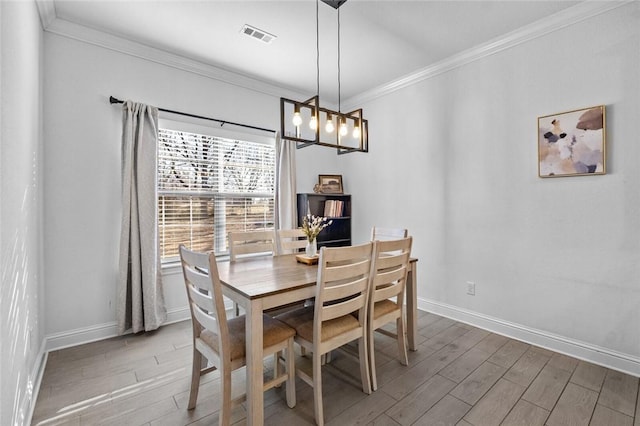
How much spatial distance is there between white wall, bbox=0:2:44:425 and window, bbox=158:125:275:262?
102cm

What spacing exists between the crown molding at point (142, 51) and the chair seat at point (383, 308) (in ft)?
9.81

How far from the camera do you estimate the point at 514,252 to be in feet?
9.17

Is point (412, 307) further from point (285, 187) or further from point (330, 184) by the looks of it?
point (330, 184)

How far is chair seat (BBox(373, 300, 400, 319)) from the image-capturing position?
2102 mm

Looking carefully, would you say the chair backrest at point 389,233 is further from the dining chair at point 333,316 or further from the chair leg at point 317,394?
the chair leg at point 317,394

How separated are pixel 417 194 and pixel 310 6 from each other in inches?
89.8

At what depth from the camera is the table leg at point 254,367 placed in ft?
4.91

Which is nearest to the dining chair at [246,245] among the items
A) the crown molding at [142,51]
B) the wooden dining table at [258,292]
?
the wooden dining table at [258,292]

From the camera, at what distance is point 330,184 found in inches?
172

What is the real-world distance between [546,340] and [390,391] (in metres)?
1.64

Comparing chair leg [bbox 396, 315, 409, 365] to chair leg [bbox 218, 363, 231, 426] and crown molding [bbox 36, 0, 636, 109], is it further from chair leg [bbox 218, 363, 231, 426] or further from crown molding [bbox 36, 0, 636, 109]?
crown molding [bbox 36, 0, 636, 109]

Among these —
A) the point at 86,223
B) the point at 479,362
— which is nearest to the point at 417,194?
the point at 479,362

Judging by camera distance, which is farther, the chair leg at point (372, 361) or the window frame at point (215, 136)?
the window frame at point (215, 136)

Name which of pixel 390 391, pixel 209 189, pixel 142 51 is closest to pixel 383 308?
pixel 390 391
